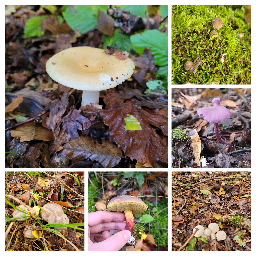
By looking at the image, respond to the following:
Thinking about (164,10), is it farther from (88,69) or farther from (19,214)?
(19,214)

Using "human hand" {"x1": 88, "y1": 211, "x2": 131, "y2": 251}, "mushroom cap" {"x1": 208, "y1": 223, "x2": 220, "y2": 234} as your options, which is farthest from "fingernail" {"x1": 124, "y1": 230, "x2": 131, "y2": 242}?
"mushroom cap" {"x1": 208, "y1": 223, "x2": 220, "y2": 234}

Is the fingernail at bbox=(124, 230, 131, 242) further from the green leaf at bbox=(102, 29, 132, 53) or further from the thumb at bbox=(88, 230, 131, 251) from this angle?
the green leaf at bbox=(102, 29, 132, 53)

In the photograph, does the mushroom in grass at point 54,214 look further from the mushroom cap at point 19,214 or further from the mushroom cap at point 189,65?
the mushroom cap at point 189,65

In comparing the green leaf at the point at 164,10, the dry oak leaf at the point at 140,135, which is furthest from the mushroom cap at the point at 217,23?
the dry oak leaf at the point at 140,135

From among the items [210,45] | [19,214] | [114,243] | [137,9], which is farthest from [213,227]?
[137,9]
